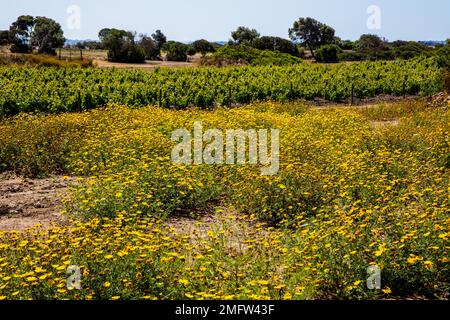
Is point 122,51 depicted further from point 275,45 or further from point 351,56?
point 351,56

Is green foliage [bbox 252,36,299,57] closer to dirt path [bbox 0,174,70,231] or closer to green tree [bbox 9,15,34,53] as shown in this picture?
green tree [bbox 9,15,34,53]

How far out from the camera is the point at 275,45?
7450cm

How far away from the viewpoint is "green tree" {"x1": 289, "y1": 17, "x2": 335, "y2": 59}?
93438mm

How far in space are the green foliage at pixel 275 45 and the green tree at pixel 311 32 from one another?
1780cm

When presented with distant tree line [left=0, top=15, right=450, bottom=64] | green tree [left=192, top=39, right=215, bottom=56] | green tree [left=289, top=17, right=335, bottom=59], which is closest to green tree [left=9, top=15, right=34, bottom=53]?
distant tree line [left=0, top=15, right=450, bottom=64]

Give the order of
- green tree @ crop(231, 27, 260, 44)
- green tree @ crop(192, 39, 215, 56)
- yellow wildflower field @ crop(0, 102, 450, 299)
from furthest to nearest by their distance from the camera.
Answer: green tree @ crop(231, 27, 260, 44) < green tree @ crop(192, 39, 215, 56) < yellow wildflower field @ crop(0, 102, 450, 299)

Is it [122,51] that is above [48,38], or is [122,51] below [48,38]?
below

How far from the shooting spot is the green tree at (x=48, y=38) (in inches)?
2643

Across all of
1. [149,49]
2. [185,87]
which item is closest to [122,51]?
[149,49]

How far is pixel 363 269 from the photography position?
225 inches

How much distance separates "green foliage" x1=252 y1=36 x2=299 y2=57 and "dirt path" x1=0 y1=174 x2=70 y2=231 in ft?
216

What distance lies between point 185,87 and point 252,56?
29.4m

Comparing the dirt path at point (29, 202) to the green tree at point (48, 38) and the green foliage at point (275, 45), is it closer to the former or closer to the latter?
the green tree at point (48, 38)
